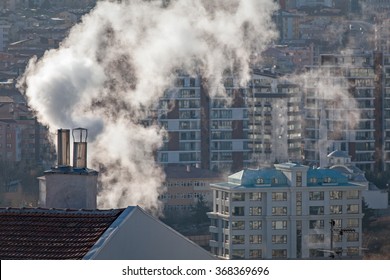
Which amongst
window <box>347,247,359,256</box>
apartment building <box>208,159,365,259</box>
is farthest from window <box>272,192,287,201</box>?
window <box>347,247,359,256</box>

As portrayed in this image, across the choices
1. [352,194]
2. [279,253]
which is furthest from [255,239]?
[352,194]

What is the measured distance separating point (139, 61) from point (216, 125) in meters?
3.29

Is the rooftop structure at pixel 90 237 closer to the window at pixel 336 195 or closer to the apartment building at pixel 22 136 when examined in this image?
the window at pixel 336 195

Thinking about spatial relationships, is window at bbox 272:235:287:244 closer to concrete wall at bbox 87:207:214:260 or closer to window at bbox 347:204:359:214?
window at bbox 347:204:359:214

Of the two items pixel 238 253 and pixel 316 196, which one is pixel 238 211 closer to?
pixel 316 196

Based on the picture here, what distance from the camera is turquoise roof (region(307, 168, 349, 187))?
153 feet

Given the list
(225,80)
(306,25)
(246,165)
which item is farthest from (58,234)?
(306,25)

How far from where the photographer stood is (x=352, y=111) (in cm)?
6819

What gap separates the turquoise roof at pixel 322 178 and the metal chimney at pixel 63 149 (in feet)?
98.0

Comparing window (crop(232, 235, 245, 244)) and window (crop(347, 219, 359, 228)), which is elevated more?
window (crop(347, 219, 359, 228))

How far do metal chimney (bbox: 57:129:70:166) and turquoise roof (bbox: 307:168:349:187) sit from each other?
29881 mm

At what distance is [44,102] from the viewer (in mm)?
39594

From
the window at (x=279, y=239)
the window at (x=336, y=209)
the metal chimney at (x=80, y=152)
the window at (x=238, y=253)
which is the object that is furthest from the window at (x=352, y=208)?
the metal chimney at (x=80, y=152)

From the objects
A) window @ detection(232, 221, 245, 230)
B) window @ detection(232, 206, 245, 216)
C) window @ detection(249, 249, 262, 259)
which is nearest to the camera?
window @ detection(249, 249, 262, 259)
